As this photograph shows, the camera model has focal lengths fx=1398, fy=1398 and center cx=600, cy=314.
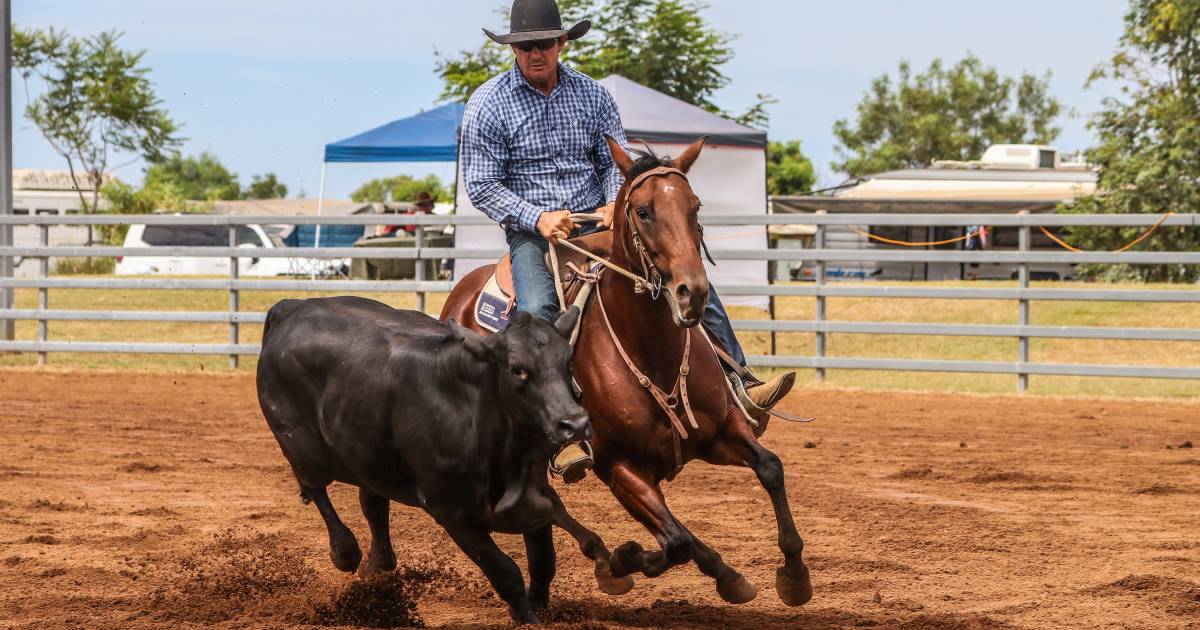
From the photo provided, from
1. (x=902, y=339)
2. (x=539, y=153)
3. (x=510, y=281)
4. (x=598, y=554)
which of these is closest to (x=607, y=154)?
(x=539, y=153)

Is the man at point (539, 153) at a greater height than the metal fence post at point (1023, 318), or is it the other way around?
the man at point (539, 153)

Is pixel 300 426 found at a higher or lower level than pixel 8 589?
higher

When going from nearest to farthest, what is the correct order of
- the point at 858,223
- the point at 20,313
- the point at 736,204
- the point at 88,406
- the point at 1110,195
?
the point at 88,406
the point at 858,223
the point at 20,313
the point at 736,204
the point at 1110,195

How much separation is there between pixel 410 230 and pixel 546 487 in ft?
67.9

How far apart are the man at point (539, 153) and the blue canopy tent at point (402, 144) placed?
1502cm

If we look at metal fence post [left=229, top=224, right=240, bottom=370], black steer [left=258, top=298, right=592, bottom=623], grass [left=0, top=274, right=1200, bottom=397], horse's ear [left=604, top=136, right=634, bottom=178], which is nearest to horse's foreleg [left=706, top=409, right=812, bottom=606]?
black steer [left=258, top=298, right=592, bottom=623]

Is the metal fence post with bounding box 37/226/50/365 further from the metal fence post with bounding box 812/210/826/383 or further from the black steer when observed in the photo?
the black steer

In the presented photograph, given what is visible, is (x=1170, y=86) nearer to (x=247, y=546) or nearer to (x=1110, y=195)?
(x=1110, y=195)

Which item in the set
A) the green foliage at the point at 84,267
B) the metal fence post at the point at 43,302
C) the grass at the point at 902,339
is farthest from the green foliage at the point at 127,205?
the metal fence post at the point at 43,302

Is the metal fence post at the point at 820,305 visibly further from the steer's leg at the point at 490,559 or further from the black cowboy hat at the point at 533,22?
the steer's leg at the point at 490,559

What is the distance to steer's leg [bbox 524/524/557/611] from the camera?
5.13 meters

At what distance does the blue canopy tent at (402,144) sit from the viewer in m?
21.3

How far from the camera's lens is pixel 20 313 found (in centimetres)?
1588

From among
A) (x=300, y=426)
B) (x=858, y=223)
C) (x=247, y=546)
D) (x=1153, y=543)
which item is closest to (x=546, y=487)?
(x=300, y=426)
